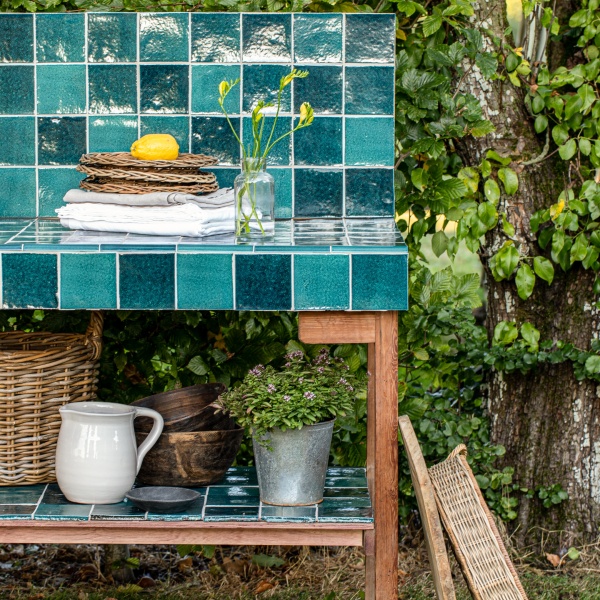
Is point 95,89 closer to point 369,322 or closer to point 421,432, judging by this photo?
point 369,322

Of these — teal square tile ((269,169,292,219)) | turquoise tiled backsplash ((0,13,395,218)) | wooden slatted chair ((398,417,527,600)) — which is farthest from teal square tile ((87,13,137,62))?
wooden slatted chair ((398,417,527,600))

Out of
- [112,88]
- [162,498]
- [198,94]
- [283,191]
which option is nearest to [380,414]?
Result: [162,498]

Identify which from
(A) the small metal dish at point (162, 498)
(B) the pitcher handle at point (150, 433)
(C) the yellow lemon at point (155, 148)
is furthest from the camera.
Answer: (C) the yellow lemon at point (155, 148)

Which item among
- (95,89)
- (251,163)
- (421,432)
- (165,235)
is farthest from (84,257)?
(421,432)

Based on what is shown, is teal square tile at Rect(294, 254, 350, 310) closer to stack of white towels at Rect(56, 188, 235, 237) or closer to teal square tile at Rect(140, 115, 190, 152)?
stack of white towels at Rect(56, 188, 235, 237)

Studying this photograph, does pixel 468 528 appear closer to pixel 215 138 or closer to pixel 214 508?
pixel 214 508

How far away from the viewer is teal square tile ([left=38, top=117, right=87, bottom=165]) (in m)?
2.87

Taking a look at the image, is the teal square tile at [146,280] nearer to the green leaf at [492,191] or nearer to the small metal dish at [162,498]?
the small metal dish at [162,498]

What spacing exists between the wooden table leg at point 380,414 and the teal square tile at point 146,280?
11.9 inches

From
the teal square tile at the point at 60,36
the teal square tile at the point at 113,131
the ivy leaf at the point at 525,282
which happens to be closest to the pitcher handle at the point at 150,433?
the teal square tile at the point at 113,131

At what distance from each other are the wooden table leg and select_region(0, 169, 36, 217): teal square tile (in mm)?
1078

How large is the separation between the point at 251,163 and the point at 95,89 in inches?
25.9

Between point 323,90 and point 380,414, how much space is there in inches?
41.2

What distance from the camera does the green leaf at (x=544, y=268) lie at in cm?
317
